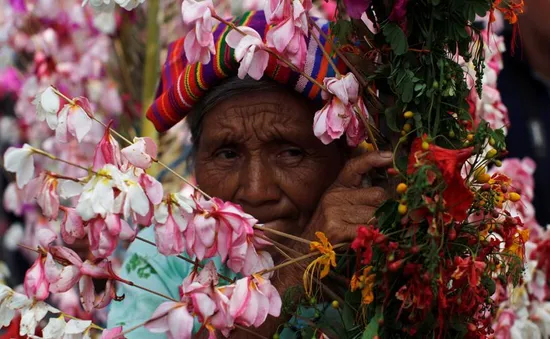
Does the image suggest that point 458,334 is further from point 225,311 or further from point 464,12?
point 464,12

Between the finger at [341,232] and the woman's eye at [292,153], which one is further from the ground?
the finger at [341,232]

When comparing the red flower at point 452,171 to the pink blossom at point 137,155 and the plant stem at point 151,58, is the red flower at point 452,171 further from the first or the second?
the plant stem at point 151,58

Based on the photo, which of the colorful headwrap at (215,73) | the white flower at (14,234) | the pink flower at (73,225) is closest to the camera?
the pink flower at (73,225)

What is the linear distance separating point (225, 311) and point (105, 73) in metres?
3.01

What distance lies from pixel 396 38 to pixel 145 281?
3.23 feet

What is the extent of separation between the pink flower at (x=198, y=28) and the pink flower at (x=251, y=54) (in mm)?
59

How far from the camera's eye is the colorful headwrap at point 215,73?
2240 millimetres

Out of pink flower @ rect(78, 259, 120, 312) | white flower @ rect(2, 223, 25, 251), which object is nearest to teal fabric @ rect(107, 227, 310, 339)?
pink flower @ rect(78, 259, 120, 312)

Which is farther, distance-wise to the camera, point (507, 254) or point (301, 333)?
point (301, 333)

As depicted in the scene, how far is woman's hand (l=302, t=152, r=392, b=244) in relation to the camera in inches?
77.3

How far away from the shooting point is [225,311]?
1734 mm

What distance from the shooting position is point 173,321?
67.9 inches

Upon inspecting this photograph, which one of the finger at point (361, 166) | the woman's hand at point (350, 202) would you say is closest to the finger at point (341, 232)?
the woman's hand at point (350, 202)

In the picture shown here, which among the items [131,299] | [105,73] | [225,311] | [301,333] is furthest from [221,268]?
[105,73]
